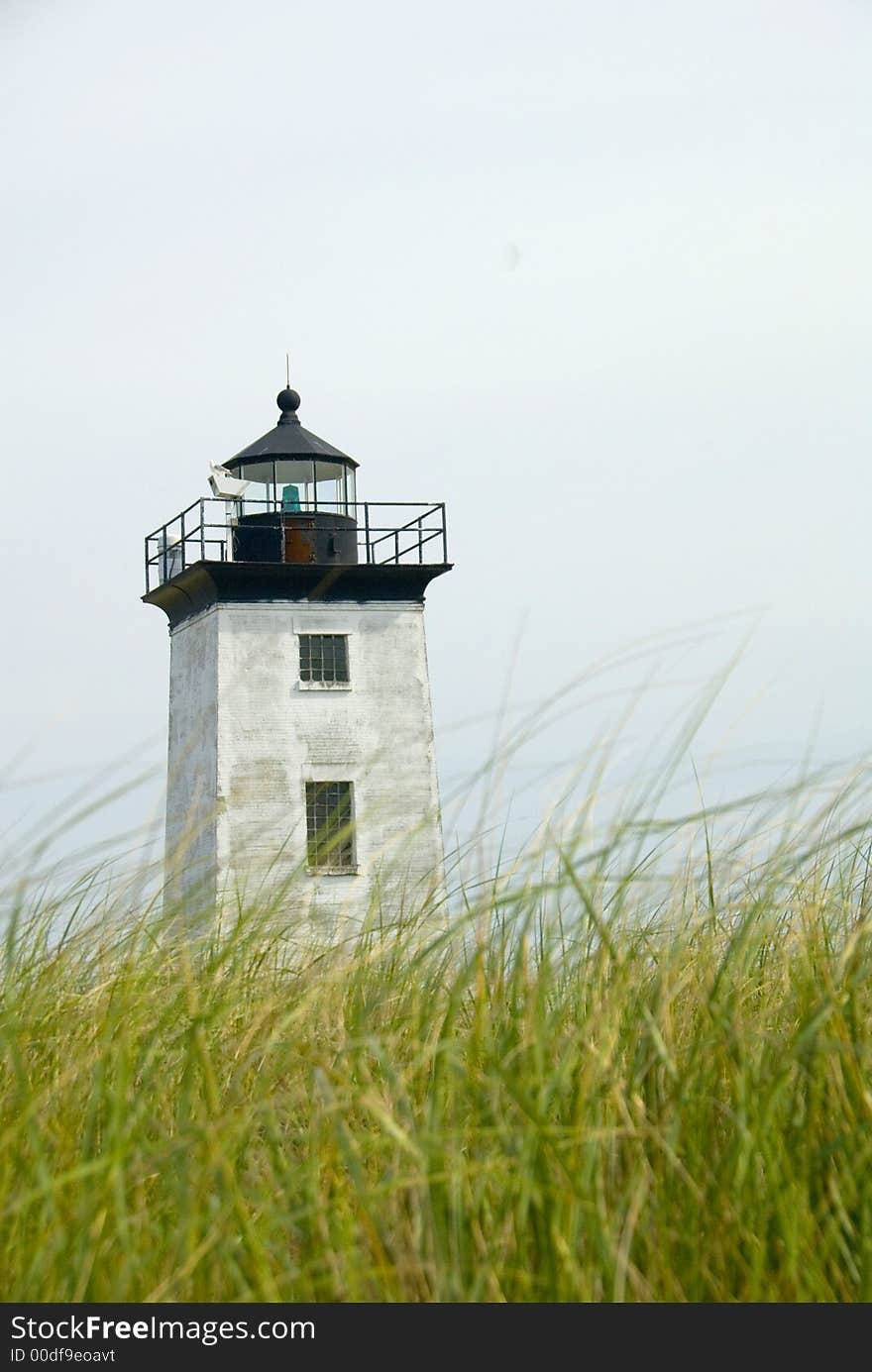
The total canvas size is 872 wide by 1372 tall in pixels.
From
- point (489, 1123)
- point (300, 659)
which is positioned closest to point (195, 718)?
point (300, 659)

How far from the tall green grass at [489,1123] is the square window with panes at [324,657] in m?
17.3

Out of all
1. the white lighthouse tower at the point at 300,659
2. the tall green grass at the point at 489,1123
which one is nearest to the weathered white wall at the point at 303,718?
the white lighthouse tower at the point at 300,659

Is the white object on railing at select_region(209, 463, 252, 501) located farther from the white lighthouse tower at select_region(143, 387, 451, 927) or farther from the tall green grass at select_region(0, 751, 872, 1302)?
the tall green grass at select_region(0, 751, 872, 1302)

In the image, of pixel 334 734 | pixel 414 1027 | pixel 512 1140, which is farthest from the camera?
pixel 334 734

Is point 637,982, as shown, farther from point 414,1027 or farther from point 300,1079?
point 300,1079

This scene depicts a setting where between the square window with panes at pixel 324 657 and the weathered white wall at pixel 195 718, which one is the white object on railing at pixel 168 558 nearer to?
the weathered white wall at pixel 195 718

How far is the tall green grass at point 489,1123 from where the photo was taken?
2.51 meters

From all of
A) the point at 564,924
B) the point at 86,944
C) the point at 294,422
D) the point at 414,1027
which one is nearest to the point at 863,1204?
the point at 564,924

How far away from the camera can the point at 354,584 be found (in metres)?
21.6

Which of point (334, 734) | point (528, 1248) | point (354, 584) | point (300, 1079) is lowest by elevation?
point (528, 1248)

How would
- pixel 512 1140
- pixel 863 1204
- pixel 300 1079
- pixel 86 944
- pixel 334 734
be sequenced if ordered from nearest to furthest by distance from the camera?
1. pixel 863 1204
2. pixel 512 1140
3. pixel 300 1079
4. pixel 86 944
5. pixel 334 734

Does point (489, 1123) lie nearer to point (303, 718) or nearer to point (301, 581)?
point (303, 718)

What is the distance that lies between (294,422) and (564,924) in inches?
812
